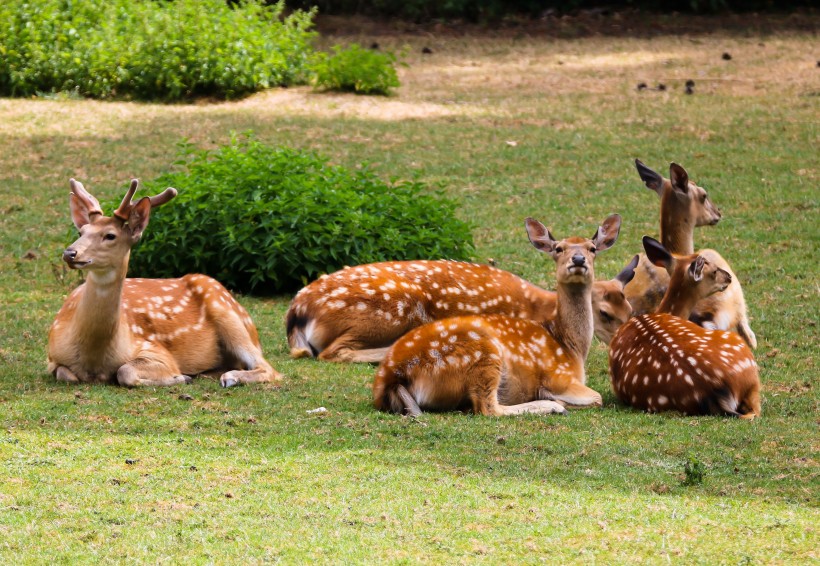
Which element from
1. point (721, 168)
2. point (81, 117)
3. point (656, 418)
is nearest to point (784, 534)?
point (656, 418)

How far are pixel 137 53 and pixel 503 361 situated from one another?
40.0ft

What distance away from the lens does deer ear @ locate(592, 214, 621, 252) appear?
8219 millimetres

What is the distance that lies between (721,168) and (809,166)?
3.51ft

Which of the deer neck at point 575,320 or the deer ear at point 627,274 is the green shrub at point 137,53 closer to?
the deer ear at point 627,274

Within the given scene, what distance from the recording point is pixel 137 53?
1822cm

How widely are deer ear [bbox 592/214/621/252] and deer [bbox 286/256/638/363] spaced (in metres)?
0.73

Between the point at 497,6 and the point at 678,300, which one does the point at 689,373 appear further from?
the point at 497,6

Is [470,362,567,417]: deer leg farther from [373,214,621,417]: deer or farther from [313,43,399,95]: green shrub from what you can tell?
[313,43,399,95]: green shrub

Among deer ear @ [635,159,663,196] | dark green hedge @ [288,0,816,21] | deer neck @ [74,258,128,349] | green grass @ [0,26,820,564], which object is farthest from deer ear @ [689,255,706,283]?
dark green hedge @ [288,0,816,21]

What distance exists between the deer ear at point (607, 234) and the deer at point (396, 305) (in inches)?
28.6

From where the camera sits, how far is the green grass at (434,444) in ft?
16.7

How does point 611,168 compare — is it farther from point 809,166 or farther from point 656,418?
point 656,418

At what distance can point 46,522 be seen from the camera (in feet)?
17.2

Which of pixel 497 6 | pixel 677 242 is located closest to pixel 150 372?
pixel 677 242
